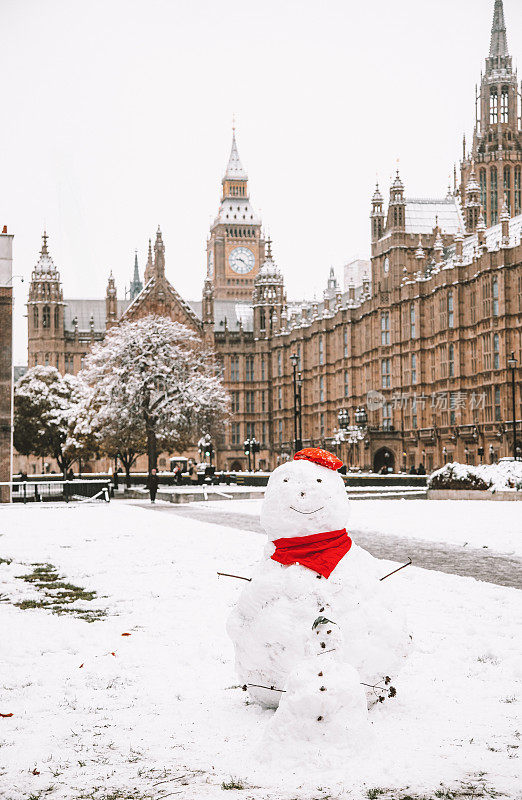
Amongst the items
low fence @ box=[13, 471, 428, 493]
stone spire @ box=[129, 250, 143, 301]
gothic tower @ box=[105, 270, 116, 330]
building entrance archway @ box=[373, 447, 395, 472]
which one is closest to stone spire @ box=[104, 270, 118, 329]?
gothic tower @ box=[105, 270, 116, 330]

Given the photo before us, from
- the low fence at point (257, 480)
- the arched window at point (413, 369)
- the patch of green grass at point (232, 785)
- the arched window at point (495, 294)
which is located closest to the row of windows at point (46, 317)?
the low fence at point (257, 480)

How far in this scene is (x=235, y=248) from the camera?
152125mm

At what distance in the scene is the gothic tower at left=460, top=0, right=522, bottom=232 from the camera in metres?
106

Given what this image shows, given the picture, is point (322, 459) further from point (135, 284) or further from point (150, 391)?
point (135, 284)

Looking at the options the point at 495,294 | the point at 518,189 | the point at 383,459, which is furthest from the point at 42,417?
the point at 518,189

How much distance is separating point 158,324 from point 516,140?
239 ft

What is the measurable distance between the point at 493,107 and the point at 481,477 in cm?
8731

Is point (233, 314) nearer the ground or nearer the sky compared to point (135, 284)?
nearer the ground

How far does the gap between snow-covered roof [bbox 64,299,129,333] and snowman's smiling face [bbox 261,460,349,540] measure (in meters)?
94.3

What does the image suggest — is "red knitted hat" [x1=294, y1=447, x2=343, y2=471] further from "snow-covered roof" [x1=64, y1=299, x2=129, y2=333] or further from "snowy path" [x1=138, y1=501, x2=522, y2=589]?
"snow-covered roof" [x1=64, y1=299, x2=129, y2=333]

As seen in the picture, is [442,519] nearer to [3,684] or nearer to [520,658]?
[520,658]

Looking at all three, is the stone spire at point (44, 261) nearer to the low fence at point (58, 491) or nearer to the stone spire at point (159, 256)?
the stone spire at point (159, 256)

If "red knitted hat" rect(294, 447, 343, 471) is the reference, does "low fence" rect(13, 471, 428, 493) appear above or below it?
below

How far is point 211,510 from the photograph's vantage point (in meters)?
28.0
